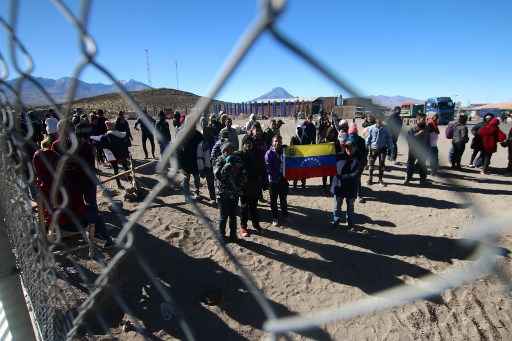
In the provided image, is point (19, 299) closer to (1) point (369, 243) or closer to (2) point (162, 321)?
(2) point (162, 321)

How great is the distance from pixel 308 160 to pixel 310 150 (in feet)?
0.71

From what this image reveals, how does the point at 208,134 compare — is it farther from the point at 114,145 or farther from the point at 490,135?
the point at 490,135

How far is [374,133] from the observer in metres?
7.80

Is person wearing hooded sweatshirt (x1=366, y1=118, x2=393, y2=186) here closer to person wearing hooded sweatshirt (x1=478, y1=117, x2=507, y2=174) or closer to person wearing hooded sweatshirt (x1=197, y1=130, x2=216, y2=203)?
person wearing hooded sweatshirt (x1=478, y1=117, x2=507, y2=174)

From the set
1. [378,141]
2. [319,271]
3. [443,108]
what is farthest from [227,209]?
[443,108]

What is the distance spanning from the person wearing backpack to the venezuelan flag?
14.1 ft

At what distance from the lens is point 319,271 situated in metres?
4.52

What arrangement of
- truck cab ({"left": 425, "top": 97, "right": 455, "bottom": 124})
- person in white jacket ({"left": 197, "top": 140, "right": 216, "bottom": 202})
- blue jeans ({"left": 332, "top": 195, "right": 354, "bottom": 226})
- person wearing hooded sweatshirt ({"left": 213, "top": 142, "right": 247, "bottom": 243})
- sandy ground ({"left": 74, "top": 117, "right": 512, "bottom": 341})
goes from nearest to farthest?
sandy ground ({"left": 74, "top": 117, "right": 512, "bottom": 341})
person wearing hooded sweatshirt ({"left": 213, "top": 142, "right": 247, "bottom": 243})
blue jeans ({"left": 332, "top": 195, "right": 354, "bottom": 226})
person in white jacket ({"left": 197, "top": 140, "right": 216, "bottom": 202})
truck cab ({"left": 425, "top": 97, "right": 455, "bottom": 124})

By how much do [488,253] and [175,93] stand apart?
72010 millimetres

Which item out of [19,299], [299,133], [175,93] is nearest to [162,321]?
[19,299]

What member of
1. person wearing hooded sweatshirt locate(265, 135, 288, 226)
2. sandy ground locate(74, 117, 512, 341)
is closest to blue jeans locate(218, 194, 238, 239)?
sandy ground locate(74, 117, 512, 341)

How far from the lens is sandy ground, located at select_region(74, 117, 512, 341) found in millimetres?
3508

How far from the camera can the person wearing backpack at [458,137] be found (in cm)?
886

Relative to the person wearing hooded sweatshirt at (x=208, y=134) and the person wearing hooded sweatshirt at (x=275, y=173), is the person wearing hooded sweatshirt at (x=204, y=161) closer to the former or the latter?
the person wearing hooded sweatshirt at (x=208, y=134)
